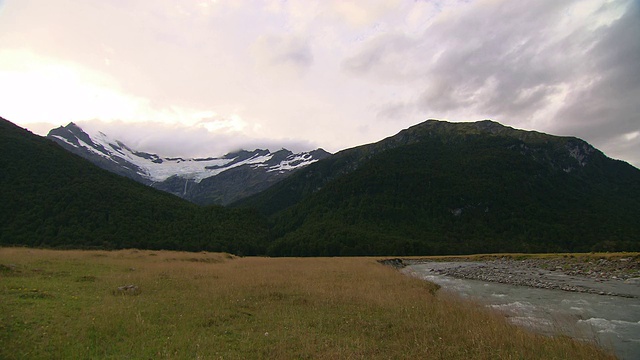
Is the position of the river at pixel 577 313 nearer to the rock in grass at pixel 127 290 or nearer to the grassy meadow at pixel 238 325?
the grassy meadow at pixel 238 325

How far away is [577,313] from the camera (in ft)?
74.9

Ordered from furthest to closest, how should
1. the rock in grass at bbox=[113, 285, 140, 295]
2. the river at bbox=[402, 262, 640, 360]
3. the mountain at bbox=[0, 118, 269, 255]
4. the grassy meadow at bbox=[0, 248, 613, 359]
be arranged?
the mountain at bbox=[0, 118, 269, 255], the rock in grass at bbox=[113, 285, 140, 295], the river at bbox=[402, 262, 640, 360], the grassy meadow at bbox=[0, 248, 613, 359]

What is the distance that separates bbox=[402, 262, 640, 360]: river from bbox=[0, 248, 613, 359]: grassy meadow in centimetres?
345

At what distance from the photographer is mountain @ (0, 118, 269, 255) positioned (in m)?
105

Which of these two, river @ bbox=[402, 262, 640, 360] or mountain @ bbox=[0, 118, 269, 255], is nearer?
river @ bbox=[402, 262, 640, 360]

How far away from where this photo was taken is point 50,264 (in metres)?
28.7

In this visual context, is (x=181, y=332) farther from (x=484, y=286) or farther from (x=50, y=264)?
(x=484, y=286)

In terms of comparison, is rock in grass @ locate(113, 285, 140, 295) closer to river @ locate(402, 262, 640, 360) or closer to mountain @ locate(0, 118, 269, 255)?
river @ locate(402, 262, 640, 360)

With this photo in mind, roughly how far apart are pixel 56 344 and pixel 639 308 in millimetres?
34621

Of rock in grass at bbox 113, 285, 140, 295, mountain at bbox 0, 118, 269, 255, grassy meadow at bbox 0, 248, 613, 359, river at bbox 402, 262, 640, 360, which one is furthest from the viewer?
mountain at bbox 0, 118, 269, 255

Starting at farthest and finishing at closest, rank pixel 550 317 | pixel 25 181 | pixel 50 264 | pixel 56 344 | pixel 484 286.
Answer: pixel 25 181 < pixel 484 286 < pixel 50 264 < pixel 550 317 < pixel 56 344

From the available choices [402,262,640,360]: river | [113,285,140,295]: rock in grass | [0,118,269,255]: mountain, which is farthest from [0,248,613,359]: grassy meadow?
[0,118,269,255]: mountain

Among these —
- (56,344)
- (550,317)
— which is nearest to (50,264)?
(56,344)

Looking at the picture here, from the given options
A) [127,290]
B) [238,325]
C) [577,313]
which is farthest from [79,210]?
[577,313]
